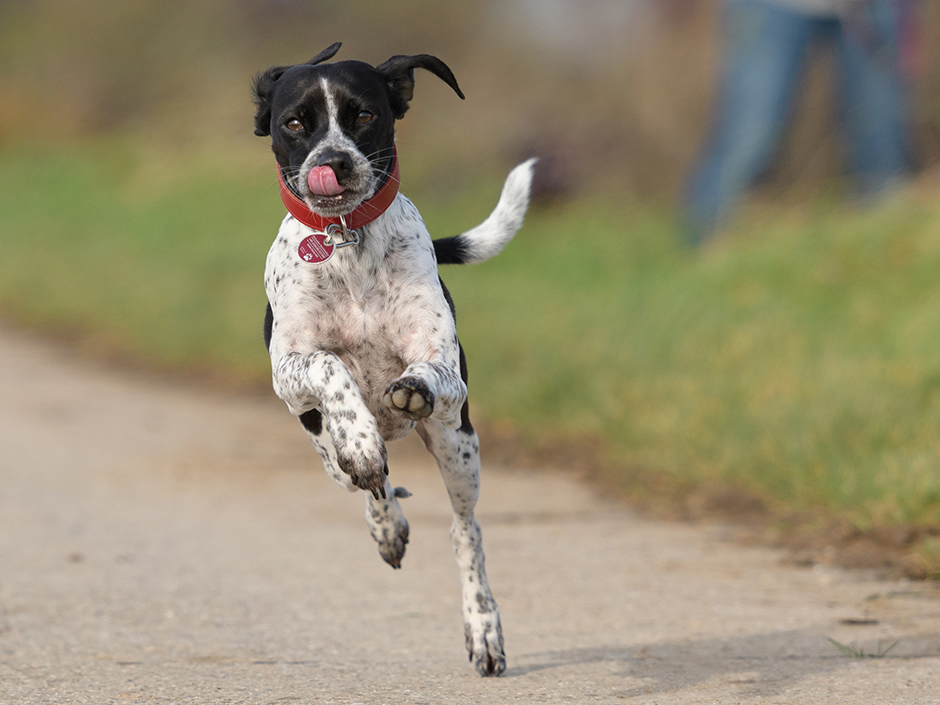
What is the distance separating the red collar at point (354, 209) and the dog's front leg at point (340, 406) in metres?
0.31

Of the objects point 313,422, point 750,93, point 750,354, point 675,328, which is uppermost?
point 750,93

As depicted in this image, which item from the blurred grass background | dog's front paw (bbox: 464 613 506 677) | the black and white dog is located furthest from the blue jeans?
the black and white dog

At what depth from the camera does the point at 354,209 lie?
121 inches

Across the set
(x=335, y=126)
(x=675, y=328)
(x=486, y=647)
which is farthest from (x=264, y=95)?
(x=675, y=328)

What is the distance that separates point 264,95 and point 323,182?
0.45 metres

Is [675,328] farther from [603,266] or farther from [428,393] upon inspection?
[428,393]

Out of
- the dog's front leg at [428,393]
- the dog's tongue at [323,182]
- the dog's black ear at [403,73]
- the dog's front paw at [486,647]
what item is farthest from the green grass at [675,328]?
the dog's front paw at [486,647]

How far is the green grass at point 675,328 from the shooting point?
5.92 m

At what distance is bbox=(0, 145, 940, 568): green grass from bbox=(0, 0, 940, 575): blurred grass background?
19 millimetres

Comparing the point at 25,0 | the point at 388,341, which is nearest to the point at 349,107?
A: the point at 388,341

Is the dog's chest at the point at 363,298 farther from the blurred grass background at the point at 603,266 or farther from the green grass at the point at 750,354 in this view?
the green grass at the point at 750,354

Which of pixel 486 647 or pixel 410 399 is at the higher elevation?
pixel 410 399

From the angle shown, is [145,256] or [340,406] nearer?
[340,406]

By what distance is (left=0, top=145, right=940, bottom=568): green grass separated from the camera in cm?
592
